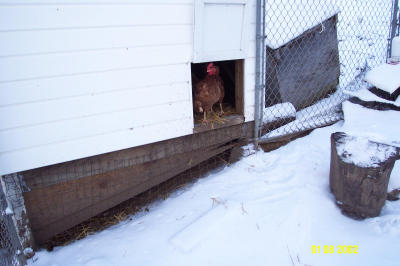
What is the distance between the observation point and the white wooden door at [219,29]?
236 centimetres

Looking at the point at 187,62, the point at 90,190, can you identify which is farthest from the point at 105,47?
the point at 90,190

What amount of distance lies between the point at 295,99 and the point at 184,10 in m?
2.03

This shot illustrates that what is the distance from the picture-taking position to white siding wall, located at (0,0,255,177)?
1929 millimetres

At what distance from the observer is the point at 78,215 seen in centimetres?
261

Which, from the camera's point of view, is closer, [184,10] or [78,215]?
[184,10]

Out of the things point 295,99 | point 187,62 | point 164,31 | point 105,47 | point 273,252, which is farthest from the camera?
point 295,99

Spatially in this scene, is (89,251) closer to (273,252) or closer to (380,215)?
(273,252)

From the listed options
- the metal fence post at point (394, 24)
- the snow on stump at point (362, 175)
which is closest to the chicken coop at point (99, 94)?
the snow on stump at point (362, 175)

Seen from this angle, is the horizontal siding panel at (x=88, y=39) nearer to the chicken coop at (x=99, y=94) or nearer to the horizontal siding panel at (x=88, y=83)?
the chicken coop at (x=99, y=94)

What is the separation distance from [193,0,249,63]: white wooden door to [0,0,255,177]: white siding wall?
82 mm

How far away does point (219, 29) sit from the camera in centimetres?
246

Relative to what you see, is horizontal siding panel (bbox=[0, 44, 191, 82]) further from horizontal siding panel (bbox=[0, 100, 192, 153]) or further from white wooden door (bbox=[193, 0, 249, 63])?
horizontal siding panel (bbox=[0, 100, 192, 153])

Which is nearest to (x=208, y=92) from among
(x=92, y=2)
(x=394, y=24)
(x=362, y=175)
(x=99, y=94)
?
(x=99, y=94)

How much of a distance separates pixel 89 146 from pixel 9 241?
2.91 feet
